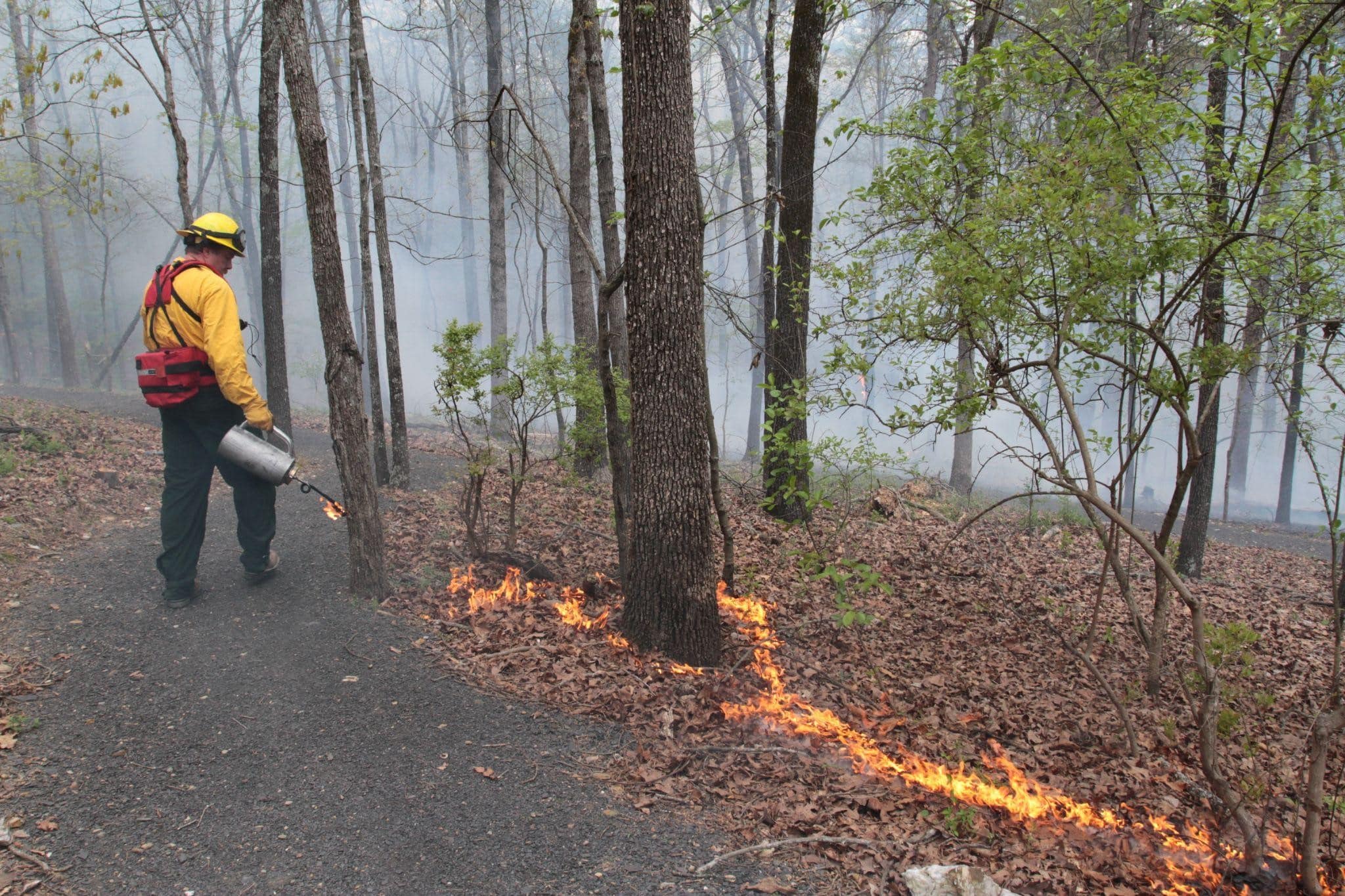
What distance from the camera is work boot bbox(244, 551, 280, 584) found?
18.1 ft

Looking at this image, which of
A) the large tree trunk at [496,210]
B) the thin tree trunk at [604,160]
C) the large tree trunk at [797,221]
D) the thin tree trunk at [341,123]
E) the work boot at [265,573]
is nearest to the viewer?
the work boot at [265,573]

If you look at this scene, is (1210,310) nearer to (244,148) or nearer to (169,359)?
(169,359)

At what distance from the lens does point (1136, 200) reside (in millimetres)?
5281

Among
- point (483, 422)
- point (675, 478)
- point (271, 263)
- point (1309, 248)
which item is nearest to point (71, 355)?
point (271, 263)

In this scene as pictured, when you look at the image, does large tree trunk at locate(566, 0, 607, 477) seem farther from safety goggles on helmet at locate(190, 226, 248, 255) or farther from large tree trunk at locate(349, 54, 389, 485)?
safety goggles on helmet at locate(190, 226, 248, 255)

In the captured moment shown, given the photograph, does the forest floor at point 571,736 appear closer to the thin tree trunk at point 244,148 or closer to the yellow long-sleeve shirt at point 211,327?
the yellow long-sleeve shirt at point 211,327

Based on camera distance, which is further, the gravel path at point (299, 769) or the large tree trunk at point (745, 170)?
the large tree trunk at point (745, 170)

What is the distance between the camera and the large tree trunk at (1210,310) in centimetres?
471

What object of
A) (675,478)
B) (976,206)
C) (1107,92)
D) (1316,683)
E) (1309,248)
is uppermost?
(1107,92)

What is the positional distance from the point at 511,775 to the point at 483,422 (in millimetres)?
3469

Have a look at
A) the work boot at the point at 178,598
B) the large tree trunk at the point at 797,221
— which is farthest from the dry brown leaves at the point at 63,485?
the large tree trunk at the point at 797,221

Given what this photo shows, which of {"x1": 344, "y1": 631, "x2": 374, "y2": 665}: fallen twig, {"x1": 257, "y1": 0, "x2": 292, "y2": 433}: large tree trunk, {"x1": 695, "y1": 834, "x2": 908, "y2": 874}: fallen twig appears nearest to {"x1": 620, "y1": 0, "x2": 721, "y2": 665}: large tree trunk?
{"x1": 695, "y1": 834, "x2": 908, "y2": 874}: fallen twig

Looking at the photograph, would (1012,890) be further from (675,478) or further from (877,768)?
(675,478)

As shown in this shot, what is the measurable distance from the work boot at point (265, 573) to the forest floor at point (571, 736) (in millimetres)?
158
